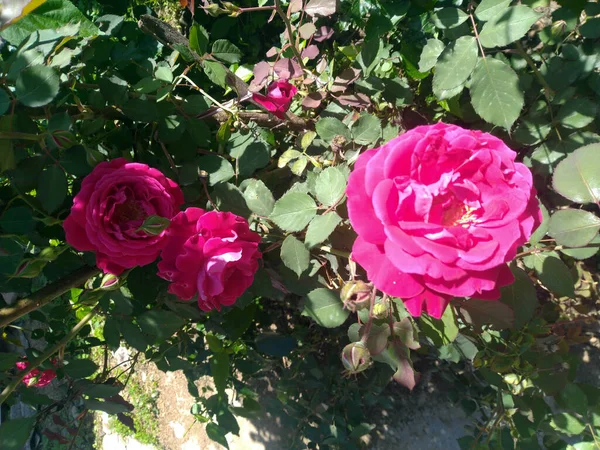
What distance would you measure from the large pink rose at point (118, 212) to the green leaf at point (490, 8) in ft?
2.10

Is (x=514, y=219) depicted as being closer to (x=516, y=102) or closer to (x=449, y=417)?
(x=516, y=102)

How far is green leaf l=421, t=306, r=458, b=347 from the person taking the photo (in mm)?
864

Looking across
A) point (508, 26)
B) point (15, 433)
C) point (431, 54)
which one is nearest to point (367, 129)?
point (431, 54)

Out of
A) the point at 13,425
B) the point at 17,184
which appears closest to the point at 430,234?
the point at 17,184

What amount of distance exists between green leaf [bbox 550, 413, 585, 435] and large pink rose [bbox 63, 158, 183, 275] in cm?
105

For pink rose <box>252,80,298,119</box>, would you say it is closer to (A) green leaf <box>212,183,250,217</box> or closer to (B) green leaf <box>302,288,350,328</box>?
(A) green leaf <box>212,183,250,217</box>

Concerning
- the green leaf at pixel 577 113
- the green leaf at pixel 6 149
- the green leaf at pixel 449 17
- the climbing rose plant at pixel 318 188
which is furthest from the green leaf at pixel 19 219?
the green leaf at pixel 577 113

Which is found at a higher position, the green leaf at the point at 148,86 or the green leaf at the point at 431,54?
the green leaf at the point at 431,54

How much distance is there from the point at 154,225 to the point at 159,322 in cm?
38

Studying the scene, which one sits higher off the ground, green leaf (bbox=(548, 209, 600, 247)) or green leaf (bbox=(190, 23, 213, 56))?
green leaf (bbox=(190, 23, 213, 56))

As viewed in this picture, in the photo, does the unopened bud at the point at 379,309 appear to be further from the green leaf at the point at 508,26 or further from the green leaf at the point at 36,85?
the green leaf at the point at 36,85

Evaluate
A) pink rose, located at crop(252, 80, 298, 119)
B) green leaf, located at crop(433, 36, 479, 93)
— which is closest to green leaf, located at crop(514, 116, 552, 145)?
green leaf, located at crop(433, 36, 479, 93)

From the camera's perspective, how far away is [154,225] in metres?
0.76

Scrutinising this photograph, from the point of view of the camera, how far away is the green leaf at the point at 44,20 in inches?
35.3
